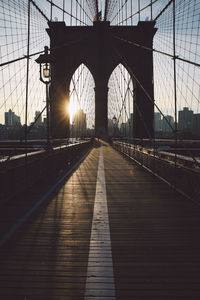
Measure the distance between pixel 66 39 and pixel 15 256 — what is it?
1260 inches

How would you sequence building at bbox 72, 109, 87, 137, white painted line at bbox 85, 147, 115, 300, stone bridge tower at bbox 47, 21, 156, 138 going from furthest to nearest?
stone bridge tower at bbox 47, 21, 156, 138
building at bbox 72, 109, 87, 137
white painted line at bbox 85, 147, 115, 300

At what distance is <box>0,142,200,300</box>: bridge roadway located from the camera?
1.90 meters

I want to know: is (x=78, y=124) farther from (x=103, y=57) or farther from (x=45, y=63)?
(x=45, y=63)

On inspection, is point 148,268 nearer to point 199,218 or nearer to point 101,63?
point 199,218

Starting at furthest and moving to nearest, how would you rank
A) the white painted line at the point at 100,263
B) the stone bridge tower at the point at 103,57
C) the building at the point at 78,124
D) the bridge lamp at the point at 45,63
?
the stone bridge tower at the point at 103,57 < the building at the point at 78,124 < the bridge lamp at the point at 45,63 < the white painted line at the point at 100,263

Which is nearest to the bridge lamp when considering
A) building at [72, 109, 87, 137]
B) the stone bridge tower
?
building at [72, 109, 87, 137]

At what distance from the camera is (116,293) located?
1855mm

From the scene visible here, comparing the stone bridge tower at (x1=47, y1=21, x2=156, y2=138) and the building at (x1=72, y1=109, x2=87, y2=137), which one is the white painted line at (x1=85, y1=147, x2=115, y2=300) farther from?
the stone bridge tower at (x1=47, y1=21, x2=156, y2=138)

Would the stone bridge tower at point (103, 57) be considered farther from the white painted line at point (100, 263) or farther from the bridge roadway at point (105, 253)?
the white painted line at point (100, 263)

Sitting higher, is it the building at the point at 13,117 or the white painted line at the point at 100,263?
the building at the point at 13,117

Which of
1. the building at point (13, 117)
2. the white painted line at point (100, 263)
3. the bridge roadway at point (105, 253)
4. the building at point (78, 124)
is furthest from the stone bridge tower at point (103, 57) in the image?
the white painted line at point (100, 263)

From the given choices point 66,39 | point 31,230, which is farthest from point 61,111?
point 31,230

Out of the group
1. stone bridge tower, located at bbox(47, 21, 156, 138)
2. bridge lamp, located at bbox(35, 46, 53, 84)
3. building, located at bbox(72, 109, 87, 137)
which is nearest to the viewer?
bridge lamp, located at bbox(35, 46, 53, 84)

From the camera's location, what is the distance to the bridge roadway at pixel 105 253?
190cm
